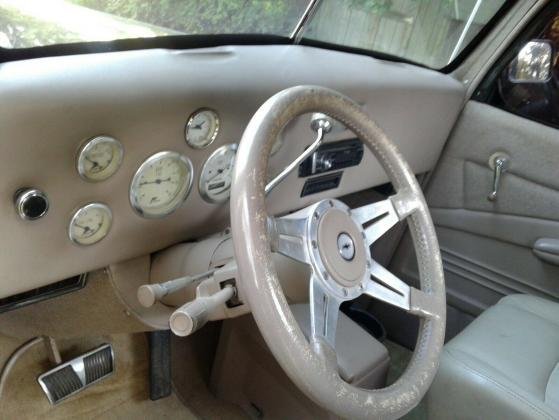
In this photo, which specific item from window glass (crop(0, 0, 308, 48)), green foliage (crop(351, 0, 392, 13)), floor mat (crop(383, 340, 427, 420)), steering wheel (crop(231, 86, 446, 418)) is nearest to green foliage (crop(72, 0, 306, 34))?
→ window glass (crop(0, 0, 308, 48))

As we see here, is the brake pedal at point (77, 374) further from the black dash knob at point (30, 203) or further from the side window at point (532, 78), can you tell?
the side window at point (532, 78)

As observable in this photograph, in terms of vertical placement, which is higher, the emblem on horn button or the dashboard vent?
the emblem on horn button

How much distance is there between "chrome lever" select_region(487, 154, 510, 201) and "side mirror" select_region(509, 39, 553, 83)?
284 mm

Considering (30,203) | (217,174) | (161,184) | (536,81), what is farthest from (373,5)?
(30,203)

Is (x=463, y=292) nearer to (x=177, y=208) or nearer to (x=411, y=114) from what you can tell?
(x=411, y=114)

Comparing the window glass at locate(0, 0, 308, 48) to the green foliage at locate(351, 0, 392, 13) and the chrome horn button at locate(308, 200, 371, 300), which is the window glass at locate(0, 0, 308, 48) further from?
the chrome horn button at locate(308, 200, 371, 300)

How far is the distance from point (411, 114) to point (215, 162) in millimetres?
816

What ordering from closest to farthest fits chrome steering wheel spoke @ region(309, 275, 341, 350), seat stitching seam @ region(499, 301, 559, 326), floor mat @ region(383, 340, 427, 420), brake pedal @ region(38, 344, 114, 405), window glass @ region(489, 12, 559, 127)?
chrome steering wheel spoke @ region(309, 275, 341, 350), brake pedal @ region(38, 344, 114, 405), seat stitching seam @ region(499, 301, 559, 326), window glass @ region(489, 12, 559, 127), floor mat @ region(383, 340, 427, 420)

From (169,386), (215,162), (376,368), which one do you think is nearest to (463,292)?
(376,368)

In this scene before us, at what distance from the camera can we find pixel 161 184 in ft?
3.77

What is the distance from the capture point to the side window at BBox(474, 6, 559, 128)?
186cm

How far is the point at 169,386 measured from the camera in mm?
1756

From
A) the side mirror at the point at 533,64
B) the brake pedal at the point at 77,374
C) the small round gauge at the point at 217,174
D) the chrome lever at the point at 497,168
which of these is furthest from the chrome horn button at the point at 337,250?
the side mirror at the point at 533,64

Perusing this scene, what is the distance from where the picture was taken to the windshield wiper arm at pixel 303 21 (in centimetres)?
152
